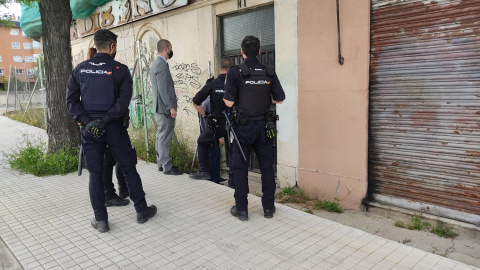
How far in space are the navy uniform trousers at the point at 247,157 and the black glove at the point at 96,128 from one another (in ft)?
4.71

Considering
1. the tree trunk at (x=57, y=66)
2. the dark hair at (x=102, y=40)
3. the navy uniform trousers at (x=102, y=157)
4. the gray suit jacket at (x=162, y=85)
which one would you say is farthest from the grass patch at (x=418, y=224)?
the tree trunk at (x=57, y=66)

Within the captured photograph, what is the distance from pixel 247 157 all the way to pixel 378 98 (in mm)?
1850

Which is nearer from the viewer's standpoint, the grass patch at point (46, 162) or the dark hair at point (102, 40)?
the dark hair at point (102, 40)

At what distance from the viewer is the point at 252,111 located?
13.3 ft

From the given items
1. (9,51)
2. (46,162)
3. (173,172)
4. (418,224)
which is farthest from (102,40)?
(9,51)

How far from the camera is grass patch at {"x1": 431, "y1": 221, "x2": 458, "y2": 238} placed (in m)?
4.02

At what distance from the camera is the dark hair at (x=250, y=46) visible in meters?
4.00

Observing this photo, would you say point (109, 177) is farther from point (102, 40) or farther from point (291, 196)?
point (291, 196)

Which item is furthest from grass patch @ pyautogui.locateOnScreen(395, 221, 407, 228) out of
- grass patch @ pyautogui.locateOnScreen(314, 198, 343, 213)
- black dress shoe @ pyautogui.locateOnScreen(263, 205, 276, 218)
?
black dress shoe @ pyautogui.locateOnScreen(263, 205, 276, 218)

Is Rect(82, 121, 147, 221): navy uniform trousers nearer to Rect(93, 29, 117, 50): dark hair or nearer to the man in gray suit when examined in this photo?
Rect(93, 29, 117, 50): dark hair

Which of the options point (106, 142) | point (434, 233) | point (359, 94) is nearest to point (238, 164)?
point (106, 142)

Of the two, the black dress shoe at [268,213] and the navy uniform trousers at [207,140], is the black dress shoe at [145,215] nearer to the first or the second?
the black dress shoe at [268,213]

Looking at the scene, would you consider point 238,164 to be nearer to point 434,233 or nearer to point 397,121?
point 397,121

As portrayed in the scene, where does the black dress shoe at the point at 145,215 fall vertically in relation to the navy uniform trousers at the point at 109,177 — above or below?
below
